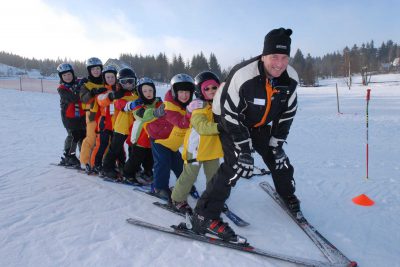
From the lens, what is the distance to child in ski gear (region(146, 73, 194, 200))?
4.47m

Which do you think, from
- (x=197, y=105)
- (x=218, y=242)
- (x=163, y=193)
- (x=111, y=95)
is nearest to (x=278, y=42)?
(x=197, y=105)

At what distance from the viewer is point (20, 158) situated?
758cm

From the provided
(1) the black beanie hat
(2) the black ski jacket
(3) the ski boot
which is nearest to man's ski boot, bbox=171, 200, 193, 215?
(3) the ski boot

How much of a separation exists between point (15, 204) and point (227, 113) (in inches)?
128

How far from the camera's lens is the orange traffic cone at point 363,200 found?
430 cm

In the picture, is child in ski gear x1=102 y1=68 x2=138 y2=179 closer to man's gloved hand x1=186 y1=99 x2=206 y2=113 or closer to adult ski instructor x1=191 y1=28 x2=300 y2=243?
man's gloved hand x1=186 y1=99 x2=206 y2=113

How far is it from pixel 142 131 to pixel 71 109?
204cm

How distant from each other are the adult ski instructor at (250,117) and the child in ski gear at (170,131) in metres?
0.99

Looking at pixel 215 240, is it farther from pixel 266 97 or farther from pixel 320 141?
pixel 320 141

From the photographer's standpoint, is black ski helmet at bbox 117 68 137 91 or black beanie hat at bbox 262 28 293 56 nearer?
black beanie hat at bbox 262 28 293 56

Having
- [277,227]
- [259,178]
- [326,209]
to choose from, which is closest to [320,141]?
[259,178]

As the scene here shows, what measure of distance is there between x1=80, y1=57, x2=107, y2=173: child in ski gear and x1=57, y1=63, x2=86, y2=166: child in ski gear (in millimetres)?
353

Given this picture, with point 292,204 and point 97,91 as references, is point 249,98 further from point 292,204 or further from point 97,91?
point 97,91

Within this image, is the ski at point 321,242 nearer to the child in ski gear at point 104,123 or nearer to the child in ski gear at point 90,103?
the child in ski gear at point 104,123
